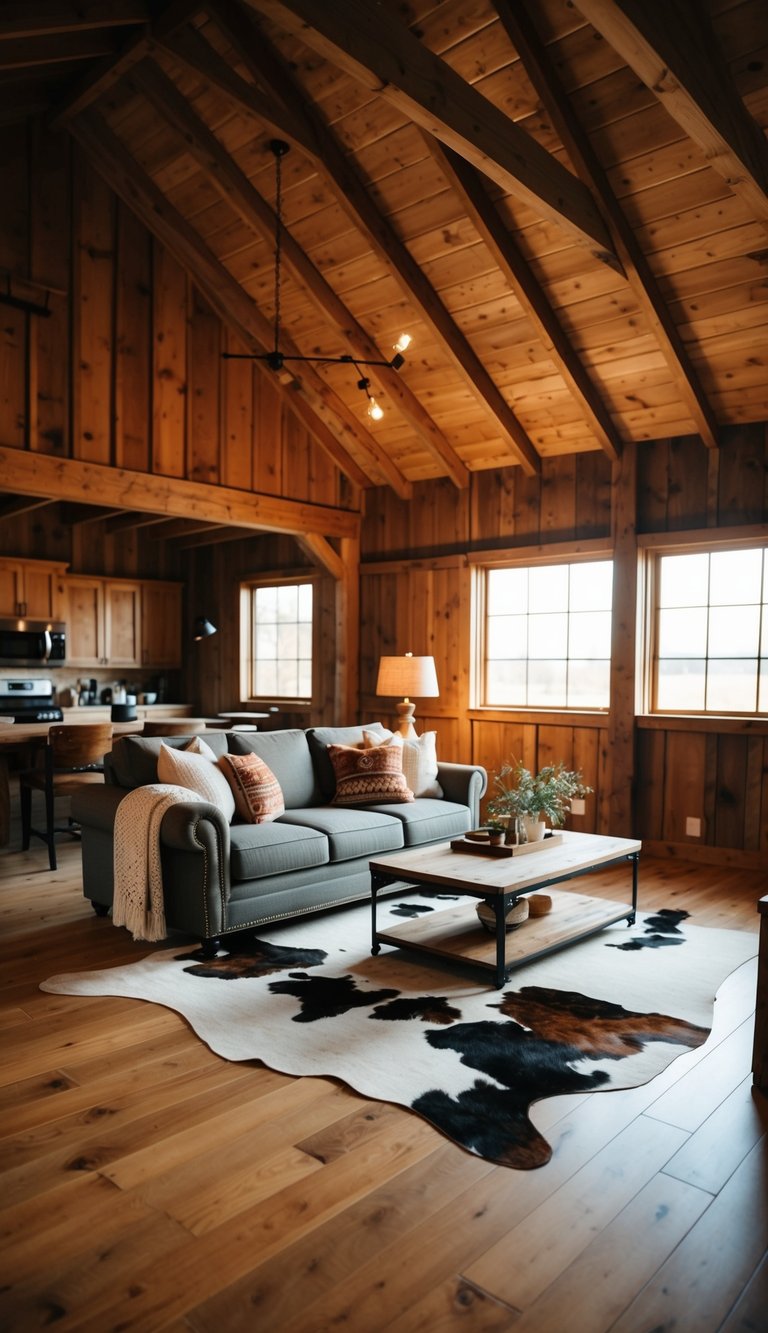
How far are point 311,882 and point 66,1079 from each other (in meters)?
1.69

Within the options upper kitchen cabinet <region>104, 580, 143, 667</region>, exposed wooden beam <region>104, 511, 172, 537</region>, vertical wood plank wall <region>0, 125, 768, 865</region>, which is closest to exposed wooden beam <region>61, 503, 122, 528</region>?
vertical wood plank wall <region>0, 125, 768, 865</region>

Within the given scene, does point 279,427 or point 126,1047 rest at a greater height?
point 279,427

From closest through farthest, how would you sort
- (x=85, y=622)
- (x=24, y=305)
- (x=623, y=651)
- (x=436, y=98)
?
(x=436, y=98) < (x=24, y=305) < (x=623, y=651) < (x=85, y=622)

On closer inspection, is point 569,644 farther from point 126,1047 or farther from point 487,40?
point 126,1047

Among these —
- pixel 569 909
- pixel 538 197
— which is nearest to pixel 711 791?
pixel 569 909

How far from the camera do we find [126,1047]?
9.38 ft

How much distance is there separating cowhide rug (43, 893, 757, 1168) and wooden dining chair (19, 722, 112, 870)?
6.43ft

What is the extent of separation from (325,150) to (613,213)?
166 cm

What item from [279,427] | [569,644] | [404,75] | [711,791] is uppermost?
[404,75]

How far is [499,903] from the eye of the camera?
3314 mm

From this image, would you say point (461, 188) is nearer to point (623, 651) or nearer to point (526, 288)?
point (526, 288)

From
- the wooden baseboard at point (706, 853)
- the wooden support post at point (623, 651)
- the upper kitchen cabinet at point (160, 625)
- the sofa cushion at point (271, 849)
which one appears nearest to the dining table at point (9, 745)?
the sofa cushion at point (271, 849)

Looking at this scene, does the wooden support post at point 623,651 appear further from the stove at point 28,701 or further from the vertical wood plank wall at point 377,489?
the stove at point 28,701

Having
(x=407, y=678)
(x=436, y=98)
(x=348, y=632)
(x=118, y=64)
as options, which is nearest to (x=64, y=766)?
(x=407, y=678)
